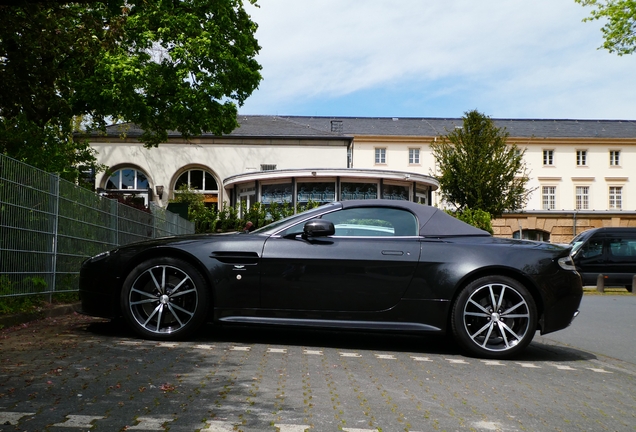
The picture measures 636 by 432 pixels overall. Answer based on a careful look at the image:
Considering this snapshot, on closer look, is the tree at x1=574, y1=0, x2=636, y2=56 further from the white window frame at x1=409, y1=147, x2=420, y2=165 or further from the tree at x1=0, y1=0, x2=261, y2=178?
the white window frame at x1=409, y1=147, x2=420, y2=165

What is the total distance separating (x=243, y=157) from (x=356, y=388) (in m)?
44.1

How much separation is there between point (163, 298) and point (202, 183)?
43038 mm

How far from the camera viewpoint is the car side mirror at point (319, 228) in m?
6.46

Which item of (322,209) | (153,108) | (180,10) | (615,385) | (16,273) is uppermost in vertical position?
(180,10)

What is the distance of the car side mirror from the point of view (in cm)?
646

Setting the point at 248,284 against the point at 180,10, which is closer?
the point at 248,284

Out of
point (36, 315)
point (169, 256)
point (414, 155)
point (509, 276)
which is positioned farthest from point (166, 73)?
point (414, 155)

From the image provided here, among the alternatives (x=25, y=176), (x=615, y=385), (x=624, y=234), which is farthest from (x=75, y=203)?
(x=624, y=234)

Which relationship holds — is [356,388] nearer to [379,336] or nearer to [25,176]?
[379,336]

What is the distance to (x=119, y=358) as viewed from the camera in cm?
548

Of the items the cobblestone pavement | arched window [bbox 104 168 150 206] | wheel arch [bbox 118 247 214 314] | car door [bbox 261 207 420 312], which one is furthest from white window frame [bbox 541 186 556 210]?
wheel arch [bbox 118 247 214 314]

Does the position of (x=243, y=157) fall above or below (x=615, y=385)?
above

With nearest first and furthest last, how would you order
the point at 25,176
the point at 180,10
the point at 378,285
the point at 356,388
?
the point at 356,388
the point at 378,285
the point at 25,176
the point at 180,10

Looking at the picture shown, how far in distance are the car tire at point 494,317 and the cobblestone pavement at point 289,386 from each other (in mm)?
152
